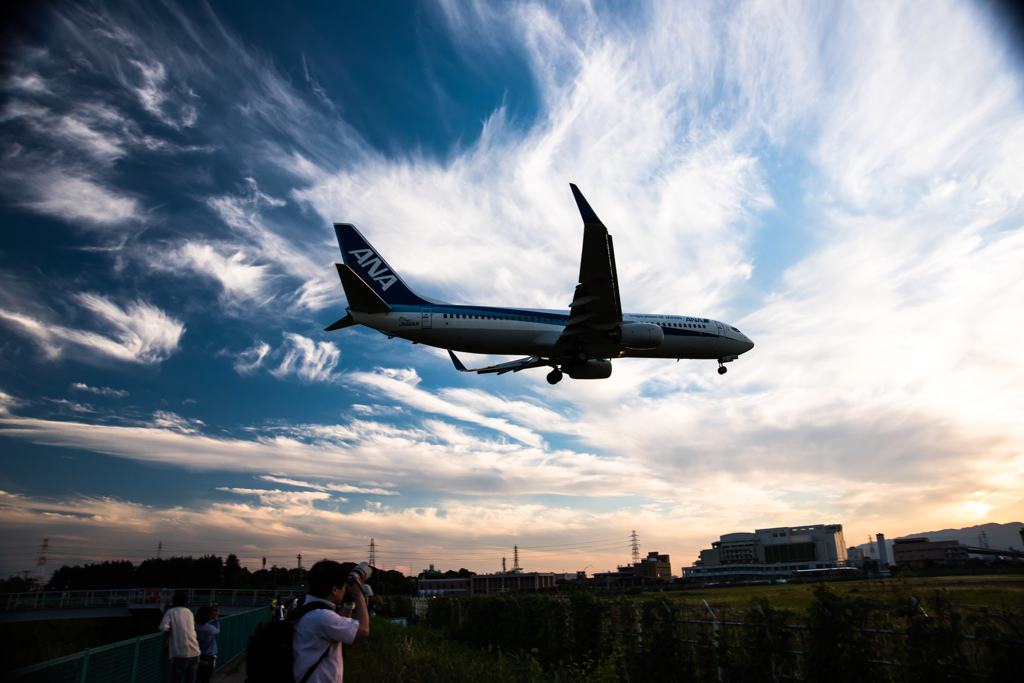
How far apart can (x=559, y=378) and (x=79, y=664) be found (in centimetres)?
2362

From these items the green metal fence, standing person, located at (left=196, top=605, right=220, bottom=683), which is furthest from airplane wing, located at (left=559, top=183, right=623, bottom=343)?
the green metal fence

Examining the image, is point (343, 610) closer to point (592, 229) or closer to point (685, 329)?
point (592, 229)

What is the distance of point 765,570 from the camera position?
Result: 8900cm

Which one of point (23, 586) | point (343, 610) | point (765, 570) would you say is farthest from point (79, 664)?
point (765, 570)

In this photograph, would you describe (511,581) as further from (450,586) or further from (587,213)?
(587,213)

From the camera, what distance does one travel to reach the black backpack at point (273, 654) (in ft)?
14.1

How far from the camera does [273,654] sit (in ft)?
14.3

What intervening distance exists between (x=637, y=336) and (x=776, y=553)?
86790mm

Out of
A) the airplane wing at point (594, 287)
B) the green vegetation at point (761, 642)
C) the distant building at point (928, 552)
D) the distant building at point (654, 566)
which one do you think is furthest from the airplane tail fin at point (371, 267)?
the distant building at point (654, 566)

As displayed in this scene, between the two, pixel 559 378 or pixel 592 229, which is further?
pixel 559 378

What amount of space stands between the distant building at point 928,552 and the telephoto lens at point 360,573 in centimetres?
1906

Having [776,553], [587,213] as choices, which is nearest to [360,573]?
[587,213]

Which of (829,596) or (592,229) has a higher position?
(592,229)

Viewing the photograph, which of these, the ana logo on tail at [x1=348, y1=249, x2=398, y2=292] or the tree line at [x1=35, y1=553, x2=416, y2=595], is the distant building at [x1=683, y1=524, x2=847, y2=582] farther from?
the ana logo on tail at [x1=348, y1=249, x2=398, y2=292]
